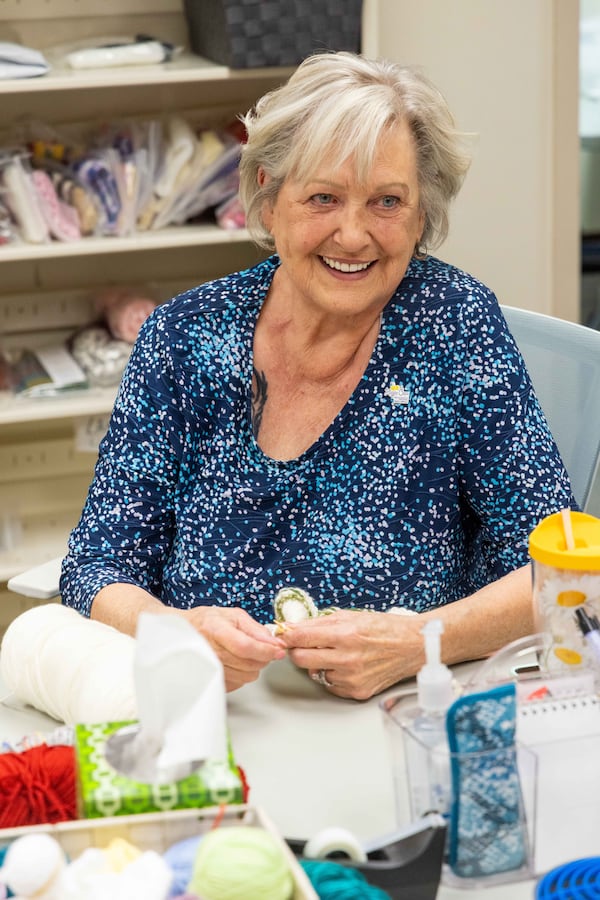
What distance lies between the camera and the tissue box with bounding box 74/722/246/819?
892 mm

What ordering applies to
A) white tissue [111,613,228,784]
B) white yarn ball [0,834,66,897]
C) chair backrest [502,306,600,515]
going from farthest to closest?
chair backrest [502,306,600,515] < white tissue [111,613,228,784] < white yarn ball [0,834,66,897]

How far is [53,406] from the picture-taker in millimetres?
2799

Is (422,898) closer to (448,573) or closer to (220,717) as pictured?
(220,717)

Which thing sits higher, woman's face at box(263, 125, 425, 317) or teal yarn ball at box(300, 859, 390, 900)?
woman's face at box(263, 125, 425, 317)

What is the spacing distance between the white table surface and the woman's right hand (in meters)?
0.06

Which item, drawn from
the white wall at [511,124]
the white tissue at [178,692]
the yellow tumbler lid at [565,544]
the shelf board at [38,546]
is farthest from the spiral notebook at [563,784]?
the white wall at [511,124]

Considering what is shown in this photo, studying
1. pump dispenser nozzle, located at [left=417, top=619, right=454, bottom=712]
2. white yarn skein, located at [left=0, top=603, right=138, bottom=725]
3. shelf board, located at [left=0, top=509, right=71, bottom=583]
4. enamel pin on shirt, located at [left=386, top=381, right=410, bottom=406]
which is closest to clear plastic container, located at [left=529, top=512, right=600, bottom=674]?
pump dispenser nozzle, located at [left=417, top=619, right=454, bottom=712]

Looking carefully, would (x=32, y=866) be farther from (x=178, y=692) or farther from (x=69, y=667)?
(x=69, y=667)

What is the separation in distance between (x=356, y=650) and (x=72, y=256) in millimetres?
2046

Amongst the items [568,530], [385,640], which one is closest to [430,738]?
[568,530]

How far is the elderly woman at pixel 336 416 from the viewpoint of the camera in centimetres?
154

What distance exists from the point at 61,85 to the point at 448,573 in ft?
5.15

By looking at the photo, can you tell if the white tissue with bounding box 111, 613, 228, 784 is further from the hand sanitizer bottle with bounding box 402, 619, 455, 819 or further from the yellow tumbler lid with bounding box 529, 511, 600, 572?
the yellow tumbler lid with bounding box 529, 511, 600, 572

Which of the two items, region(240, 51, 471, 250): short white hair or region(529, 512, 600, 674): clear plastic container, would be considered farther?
region(240, 51, 471, 250): short white hair
